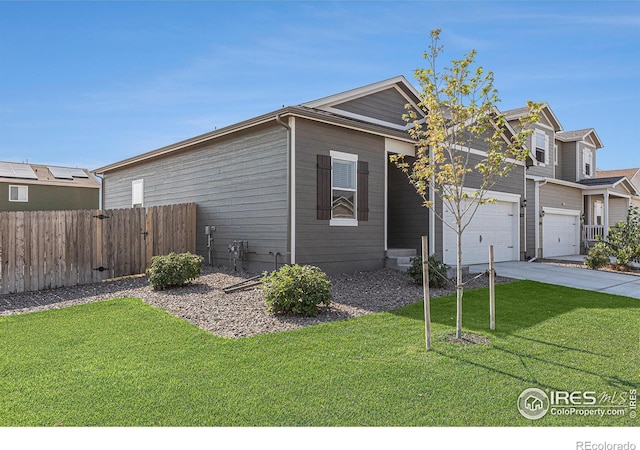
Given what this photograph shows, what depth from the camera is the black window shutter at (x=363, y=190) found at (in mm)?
9984

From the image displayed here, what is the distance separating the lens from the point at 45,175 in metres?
26.8

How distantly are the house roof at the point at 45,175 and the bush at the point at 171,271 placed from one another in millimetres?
22767

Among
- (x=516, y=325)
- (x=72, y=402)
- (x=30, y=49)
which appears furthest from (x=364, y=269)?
(x=30, y=49)

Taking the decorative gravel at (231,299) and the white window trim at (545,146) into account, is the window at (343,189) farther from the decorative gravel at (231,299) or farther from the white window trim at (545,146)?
the white window trim at (545,146)

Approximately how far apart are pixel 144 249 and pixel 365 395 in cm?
832

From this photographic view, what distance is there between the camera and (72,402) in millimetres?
3291

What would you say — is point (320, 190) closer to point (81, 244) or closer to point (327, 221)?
point (327, 221)

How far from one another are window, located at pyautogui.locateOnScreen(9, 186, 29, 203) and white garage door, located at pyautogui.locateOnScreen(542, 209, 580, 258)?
2879 centimetres

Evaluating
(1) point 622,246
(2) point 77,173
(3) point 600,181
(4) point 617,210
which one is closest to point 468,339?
(1) point 622,246

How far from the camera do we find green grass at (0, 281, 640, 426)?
308cm

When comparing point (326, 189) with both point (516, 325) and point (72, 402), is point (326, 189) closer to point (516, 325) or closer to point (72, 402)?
point (516, 325)

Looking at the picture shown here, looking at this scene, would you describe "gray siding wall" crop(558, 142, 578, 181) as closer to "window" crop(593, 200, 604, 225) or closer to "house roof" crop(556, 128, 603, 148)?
"house roof" crop(556, 128, 603, 148)

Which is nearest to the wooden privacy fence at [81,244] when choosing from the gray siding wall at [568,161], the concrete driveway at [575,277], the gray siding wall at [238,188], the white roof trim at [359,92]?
the gray siding wall at [238,188]

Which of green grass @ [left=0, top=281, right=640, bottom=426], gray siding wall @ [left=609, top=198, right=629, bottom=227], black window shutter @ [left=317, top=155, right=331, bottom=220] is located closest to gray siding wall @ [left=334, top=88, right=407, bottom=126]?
black window shutter @ [left=317, top=155, right=331, bottom=220]
